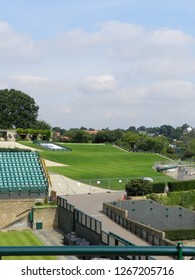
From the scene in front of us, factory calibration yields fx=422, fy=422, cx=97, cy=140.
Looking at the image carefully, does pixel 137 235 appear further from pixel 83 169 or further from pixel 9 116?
pixel 9 116

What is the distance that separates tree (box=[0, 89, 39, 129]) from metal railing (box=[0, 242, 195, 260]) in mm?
113404

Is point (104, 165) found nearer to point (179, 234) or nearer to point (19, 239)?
point (19, 239)

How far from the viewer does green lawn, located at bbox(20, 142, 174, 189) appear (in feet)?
182

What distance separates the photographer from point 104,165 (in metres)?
66.3

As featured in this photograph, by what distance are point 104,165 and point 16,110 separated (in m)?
58.2

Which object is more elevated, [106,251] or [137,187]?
[106,251]

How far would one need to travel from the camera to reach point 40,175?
4691cm

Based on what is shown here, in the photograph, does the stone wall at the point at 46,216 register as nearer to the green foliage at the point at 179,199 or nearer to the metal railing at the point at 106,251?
the green foliage at the point at 179,199

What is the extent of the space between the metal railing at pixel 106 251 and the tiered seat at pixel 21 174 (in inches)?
1529

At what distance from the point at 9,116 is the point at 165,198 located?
272ft

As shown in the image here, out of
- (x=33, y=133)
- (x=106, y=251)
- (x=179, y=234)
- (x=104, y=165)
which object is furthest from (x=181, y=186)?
(x=33, y=133)

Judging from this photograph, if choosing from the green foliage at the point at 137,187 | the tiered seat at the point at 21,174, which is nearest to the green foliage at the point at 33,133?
the tiered seat at the point at 21,174

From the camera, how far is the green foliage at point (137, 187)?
41.2m
